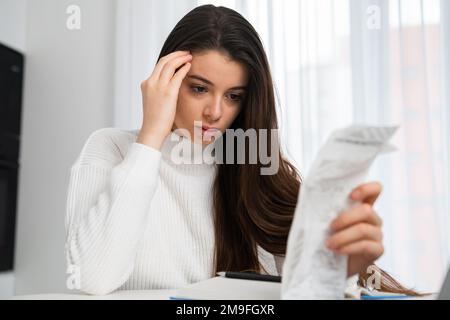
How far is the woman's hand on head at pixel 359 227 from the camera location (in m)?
0.51

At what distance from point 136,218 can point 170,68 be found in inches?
12.8

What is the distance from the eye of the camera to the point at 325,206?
50 centimetres

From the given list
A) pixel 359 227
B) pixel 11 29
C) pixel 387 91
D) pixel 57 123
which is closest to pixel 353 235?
pixel 359 227

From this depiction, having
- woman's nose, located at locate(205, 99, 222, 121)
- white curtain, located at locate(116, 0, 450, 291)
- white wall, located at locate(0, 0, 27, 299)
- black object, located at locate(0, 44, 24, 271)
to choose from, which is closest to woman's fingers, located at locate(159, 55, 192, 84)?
woman's nose, located at locate(205, 99, 222, 121)

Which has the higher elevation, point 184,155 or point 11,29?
point 11,29

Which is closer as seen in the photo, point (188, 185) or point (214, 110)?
point (214, 110)

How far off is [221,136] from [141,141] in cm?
35

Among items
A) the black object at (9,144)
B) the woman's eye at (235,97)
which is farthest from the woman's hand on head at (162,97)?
the black object at (9,144)

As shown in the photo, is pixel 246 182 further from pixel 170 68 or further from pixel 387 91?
pixel 387 91

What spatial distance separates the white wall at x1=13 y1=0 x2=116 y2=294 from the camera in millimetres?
2633

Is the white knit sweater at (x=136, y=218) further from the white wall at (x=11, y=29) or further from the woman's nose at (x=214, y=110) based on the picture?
the white wall at (x=11, y=29)

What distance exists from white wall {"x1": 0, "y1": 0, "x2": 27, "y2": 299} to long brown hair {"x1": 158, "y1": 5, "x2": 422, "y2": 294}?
183 centimetres

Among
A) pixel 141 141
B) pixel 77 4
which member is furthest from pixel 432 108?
pixel 77 4
